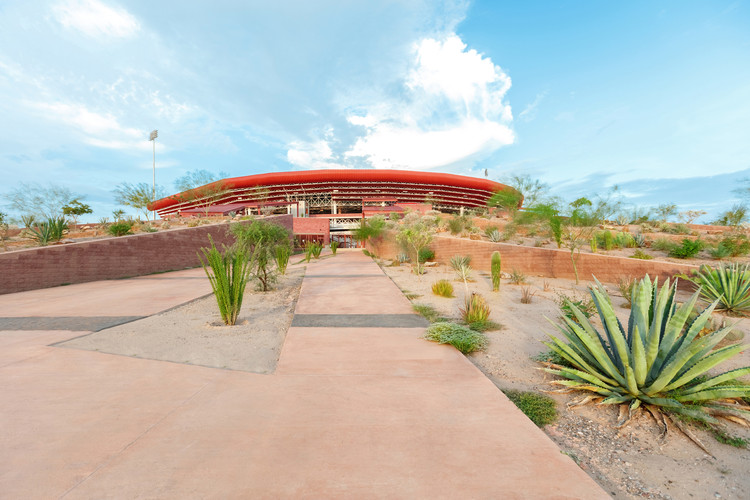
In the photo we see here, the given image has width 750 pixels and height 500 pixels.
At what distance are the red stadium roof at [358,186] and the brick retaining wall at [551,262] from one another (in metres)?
38.6

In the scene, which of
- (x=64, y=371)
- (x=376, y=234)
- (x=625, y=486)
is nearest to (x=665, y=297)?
(x=625, y=486)

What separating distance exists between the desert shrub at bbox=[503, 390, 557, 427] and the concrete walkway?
0.83 feet

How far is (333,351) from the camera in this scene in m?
4.42

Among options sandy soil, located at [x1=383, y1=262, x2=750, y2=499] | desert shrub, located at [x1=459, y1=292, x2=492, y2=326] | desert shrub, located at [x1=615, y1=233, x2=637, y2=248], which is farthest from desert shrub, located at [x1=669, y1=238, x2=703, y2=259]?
desert shrub, located at [x1=459, y1=292, x2=492, y2=326]

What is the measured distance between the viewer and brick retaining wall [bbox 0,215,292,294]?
32.4 ft

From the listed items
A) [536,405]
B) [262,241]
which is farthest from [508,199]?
[536,405]

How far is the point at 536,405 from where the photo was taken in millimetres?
3086

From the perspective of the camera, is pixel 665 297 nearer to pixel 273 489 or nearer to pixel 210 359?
pixel 273 489

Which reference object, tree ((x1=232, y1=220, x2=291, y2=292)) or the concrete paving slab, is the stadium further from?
the concrete paving slab

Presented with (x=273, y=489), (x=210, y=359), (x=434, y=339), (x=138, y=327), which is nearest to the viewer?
(x=273, y=489)

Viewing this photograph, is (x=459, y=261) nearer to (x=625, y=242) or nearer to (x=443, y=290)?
(x=443, y=290)

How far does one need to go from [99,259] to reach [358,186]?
45976mm

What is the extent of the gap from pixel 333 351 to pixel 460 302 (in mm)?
4620

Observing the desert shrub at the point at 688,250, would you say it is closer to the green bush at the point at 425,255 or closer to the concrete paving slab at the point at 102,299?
the green bush at the point at 425,255
